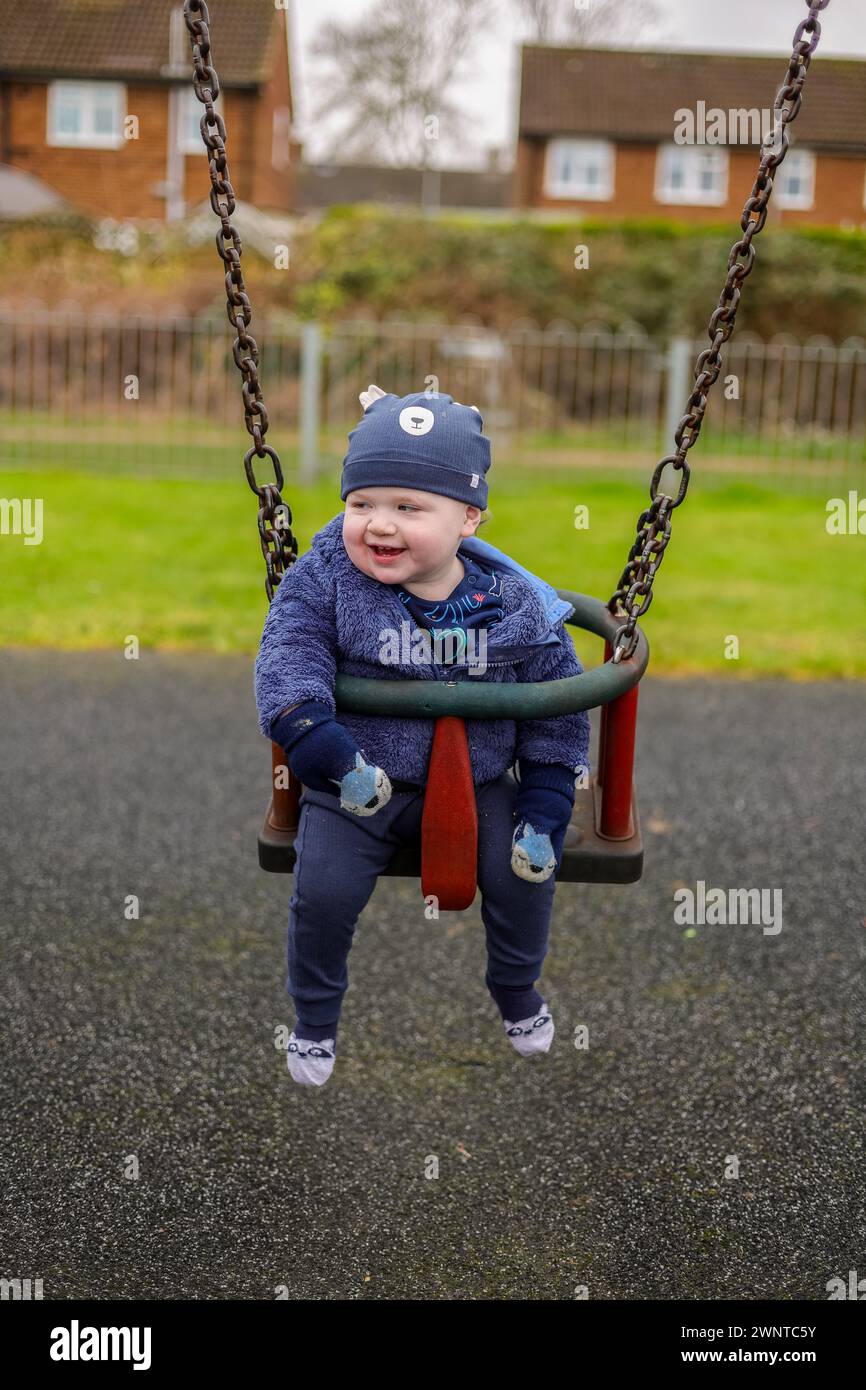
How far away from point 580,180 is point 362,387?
18.5 meters

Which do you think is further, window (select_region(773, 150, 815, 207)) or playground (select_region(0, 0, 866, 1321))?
window (select_region(773, 150, 815, 207))

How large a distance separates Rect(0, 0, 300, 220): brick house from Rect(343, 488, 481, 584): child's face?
23821 mm

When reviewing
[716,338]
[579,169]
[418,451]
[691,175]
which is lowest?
[418,451]

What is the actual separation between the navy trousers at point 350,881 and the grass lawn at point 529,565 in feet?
13.7

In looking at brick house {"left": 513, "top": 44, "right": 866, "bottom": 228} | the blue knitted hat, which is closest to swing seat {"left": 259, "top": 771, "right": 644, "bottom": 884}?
the blue knitted hat

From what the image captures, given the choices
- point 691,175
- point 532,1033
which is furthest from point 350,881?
point 691,175

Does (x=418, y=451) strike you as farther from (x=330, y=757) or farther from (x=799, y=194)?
(x=799, y=194)

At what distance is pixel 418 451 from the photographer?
2.16 metres

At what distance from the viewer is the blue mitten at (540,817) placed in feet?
7.39

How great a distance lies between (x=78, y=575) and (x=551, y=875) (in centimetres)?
599

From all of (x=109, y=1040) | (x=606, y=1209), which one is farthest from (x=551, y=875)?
(x=109, y=1040)

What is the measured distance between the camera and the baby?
7.08 ft

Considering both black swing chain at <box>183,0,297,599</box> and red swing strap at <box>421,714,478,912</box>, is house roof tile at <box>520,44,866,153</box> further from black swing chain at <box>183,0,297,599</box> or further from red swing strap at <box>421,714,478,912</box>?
red swing strap at <box>421,714,478,912</box>

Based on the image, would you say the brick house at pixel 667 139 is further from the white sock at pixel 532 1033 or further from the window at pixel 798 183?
the white sock at pixel 532 1033
